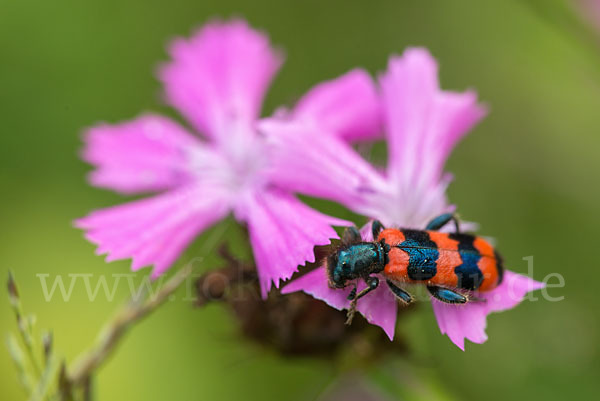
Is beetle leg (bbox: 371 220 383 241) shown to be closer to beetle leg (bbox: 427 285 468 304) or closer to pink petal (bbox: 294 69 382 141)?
beetle leg (bbox: 427 285 468 304)

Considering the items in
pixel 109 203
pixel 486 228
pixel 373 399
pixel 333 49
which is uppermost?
pixel 333 49

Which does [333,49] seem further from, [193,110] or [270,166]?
[270,166]

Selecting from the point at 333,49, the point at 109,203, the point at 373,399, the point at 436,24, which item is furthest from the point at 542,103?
the point at 109,203

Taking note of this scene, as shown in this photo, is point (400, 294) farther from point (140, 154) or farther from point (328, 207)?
point (328, 207)

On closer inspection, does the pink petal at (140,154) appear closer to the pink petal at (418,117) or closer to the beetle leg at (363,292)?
the pink petal at (418,117)

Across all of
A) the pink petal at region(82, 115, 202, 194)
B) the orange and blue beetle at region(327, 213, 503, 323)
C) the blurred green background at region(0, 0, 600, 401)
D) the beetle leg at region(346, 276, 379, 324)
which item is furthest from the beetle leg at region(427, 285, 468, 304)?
the blurred green background at region(0, 0, 600, 401)

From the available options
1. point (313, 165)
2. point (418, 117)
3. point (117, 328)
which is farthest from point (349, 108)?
point (117, 328)
